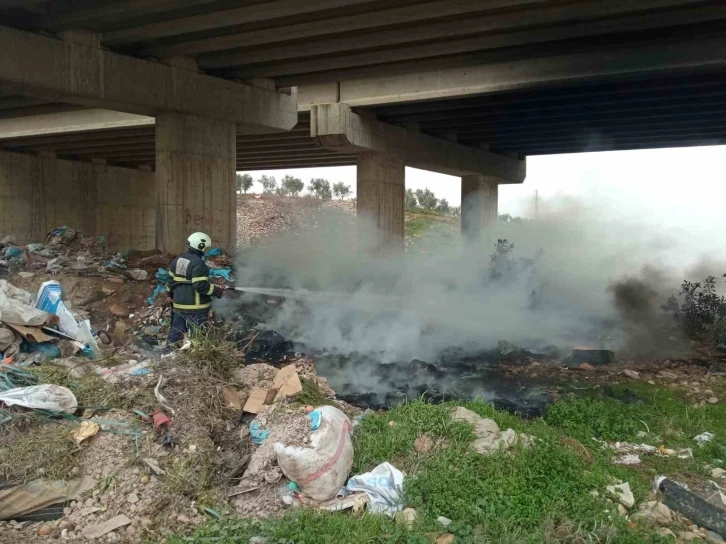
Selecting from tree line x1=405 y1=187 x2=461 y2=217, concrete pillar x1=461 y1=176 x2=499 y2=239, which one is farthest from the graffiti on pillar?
tree line x1=405 y1=187 x2=461 y2=217

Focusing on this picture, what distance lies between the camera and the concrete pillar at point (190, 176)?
1384cm

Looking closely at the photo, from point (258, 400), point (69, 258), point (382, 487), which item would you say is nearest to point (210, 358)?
point (258, 400)

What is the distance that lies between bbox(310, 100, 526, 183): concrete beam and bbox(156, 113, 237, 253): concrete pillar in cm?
264

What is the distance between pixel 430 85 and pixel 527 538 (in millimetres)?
11644

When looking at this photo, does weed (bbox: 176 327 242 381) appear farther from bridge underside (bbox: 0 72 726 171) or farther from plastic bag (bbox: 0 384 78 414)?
bridge underside (bbox: 0 72 726 171)

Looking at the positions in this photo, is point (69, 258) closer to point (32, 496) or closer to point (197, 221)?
point (197, 221)

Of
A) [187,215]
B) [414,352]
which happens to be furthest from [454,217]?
[414,352]

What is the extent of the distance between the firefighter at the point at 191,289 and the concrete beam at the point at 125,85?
5.85 metres

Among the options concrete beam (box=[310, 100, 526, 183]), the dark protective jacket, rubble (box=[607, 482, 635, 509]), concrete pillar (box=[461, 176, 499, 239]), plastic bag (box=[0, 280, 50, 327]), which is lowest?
rubble (box=[607, 482, 635, 509])

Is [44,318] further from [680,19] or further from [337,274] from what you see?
[680,19]

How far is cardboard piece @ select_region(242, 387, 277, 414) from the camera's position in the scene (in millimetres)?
5480

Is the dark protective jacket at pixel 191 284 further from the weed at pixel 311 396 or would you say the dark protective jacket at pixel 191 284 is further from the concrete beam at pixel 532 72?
the concrete beam at pixel 532 72

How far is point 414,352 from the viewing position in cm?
996

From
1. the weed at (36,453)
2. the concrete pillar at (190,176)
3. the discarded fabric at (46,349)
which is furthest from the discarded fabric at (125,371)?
the concrete pillar at (190,176)
